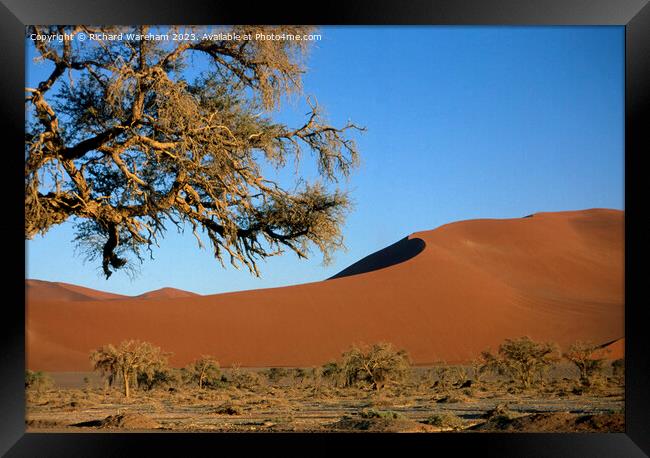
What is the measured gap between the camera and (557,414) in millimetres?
11266

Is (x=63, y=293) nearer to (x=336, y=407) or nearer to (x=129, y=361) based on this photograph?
(x=129, y=361)

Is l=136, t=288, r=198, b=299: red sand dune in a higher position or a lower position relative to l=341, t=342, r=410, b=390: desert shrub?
higher

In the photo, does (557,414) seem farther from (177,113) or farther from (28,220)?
(28,220)

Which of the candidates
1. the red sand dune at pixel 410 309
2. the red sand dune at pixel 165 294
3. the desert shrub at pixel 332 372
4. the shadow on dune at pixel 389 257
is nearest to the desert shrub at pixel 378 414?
the desert shrub at pixel 332 372

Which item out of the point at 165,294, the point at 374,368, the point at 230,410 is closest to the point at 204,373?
the point at 374,368

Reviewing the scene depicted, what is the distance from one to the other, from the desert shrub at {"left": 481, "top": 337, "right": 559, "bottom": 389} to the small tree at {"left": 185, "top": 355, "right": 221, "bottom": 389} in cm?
821

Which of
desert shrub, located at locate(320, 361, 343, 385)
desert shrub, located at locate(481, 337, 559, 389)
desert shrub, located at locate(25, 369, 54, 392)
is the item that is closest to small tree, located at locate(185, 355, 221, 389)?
desert shrub, located at locate(320, 361, 343, 385)

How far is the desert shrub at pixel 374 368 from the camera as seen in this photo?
67.2ft

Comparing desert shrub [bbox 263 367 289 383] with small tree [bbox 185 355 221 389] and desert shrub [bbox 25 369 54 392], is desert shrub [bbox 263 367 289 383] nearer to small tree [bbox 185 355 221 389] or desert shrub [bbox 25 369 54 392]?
small tree [bbox 185 355 221 389]

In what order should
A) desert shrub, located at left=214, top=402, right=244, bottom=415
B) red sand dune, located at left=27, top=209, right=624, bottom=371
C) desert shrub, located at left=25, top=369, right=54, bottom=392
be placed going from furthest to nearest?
red sand dune, located at left=27, top=209, right=624, bottom=371 → desert shrub, located at left=25, top=369, right=54, bottom=392 → desert shrub, located at left=214, top=402, right=244, bottom=415

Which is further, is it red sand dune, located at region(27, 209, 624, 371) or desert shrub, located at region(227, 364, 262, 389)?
red sand dune, located at region(27, 209, 624, 371)

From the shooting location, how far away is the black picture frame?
8391mm
